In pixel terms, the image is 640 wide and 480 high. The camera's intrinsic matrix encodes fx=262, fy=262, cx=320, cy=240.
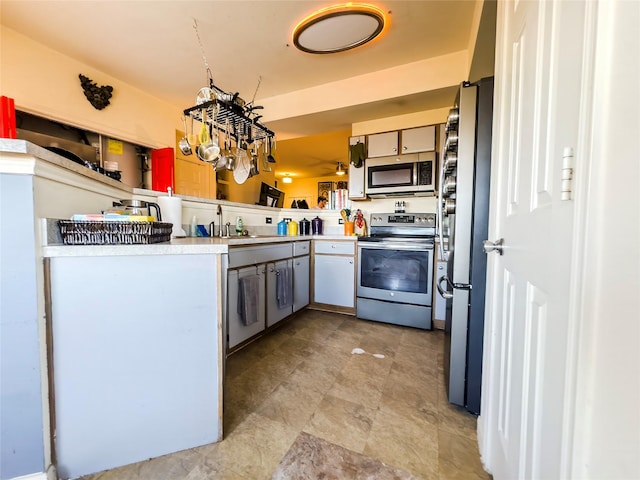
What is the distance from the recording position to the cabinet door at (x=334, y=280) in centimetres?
290

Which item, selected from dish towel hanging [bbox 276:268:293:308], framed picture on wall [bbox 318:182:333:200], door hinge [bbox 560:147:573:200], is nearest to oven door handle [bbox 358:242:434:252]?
dish towel hanging [bbox 276:268:293:308]

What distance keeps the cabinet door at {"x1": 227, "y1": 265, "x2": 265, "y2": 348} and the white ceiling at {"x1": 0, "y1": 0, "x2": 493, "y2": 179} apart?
6.41 ft

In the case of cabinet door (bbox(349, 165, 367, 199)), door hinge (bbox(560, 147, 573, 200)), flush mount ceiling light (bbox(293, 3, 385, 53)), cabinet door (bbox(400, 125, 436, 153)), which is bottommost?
door hinge (bbox(560, 147, 573, 200))

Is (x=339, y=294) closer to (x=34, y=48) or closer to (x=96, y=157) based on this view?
(x=96, y=157)

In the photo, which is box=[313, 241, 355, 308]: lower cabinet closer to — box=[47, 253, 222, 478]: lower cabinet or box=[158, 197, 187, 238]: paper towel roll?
box=[158, 197, 187, 238]: paper towel roll

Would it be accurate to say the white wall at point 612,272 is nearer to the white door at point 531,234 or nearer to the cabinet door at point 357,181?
the white door at point 531,234

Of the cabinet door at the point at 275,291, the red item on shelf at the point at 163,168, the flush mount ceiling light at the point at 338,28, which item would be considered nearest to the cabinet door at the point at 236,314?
the cabinet door at the point at 275,291

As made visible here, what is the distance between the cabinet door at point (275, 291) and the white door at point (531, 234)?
5.60 ft

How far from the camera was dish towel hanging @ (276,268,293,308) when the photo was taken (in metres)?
2.45

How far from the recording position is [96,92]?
9.09 feet

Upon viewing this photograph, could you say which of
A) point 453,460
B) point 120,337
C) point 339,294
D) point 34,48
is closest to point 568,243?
point 453,460

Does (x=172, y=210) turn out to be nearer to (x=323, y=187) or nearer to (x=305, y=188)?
(x=323, y=187)

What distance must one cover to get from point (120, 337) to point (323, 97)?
2856mm

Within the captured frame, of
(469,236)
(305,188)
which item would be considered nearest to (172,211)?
(469,236)
